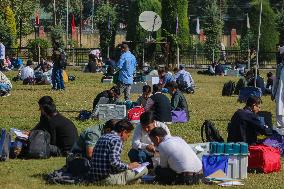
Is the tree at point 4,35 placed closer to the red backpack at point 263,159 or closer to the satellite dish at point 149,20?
the satellite dish at point 149,20

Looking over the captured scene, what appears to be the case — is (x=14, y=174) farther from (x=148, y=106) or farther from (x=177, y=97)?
(x=177, y=97)

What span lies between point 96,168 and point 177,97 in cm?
888

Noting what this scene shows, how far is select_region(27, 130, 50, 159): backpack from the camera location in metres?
14.8

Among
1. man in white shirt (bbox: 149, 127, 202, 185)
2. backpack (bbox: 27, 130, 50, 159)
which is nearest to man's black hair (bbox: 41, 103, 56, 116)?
backpack (bbox: 27, 130, 50, 159)

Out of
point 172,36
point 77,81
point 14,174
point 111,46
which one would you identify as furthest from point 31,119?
point 111,46

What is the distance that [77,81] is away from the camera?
37.2 metres

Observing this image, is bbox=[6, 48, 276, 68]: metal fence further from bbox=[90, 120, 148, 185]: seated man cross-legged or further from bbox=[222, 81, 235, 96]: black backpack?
bbox=[90, 120, 148, 185]: seated man cross-legged

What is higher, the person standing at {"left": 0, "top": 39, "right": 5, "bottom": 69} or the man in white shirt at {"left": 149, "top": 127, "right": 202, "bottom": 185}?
the person standing at {"left": 0, "top": 39, "right": 5, "bottom": 69}

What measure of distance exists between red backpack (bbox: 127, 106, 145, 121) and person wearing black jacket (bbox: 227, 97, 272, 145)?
5.44 metres

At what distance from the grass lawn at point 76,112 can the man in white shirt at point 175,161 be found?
0.82ft

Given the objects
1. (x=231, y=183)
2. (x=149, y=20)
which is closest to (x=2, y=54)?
(x=149, y=20)

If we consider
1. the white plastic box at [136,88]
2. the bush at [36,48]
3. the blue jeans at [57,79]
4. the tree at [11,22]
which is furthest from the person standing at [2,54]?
the white plastic box at [136,88]

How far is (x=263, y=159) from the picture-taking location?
1384cm

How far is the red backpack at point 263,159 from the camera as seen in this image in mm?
13859
